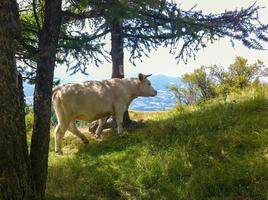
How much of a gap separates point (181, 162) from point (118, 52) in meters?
5.23

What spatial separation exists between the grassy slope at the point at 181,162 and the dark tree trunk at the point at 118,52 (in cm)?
250

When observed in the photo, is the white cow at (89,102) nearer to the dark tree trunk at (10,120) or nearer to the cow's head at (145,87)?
the cow's head at (145,87)

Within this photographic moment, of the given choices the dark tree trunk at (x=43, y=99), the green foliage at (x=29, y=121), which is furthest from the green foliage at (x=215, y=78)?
the dark tree trunk at (x=43, y=99)

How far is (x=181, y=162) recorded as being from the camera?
29.1 ft

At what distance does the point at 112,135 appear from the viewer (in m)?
12.6

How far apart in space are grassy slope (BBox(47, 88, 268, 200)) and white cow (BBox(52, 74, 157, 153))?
742mm

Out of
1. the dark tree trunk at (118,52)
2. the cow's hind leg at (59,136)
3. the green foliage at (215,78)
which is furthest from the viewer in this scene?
the green foliage at (215,78)

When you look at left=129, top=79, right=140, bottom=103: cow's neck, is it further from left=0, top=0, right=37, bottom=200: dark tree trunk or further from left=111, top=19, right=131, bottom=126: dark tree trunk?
left=0, top=0, right=37, bottom=200: dark tree trunk

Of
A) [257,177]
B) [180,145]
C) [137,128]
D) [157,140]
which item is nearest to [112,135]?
[137,128]

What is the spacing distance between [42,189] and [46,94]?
1615 mm

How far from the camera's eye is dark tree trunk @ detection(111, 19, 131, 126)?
504 inches

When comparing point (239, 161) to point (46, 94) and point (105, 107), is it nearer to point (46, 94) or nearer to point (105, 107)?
point (46, 94)

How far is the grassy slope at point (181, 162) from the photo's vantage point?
800 cm

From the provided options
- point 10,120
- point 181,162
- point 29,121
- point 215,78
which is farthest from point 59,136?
point 215,78
